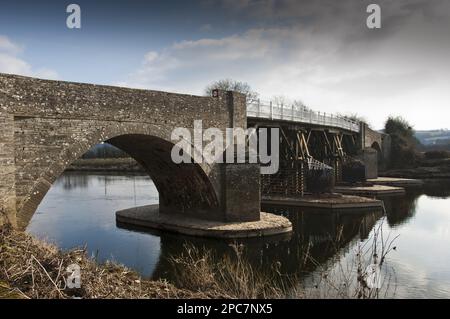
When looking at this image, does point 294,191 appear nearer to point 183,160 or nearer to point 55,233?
point 183,160

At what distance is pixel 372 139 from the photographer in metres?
51.6

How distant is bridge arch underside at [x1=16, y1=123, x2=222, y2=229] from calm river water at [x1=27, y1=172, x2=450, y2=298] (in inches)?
101

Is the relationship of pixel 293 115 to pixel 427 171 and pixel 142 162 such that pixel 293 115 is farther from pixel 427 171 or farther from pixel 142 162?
pixel 427 171

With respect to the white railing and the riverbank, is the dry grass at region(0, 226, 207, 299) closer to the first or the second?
the white railing

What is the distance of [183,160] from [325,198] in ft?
44.9

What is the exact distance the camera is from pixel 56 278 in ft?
21.7

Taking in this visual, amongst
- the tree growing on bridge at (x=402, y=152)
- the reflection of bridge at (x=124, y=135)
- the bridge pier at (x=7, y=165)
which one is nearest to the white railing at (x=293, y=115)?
the reflection of bridge at (x=124, y=135)

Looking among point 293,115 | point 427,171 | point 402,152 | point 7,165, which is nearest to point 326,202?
point 293,115

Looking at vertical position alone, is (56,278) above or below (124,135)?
below

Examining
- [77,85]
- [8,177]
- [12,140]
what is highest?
[77,85]

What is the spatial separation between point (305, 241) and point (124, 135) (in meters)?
9.12

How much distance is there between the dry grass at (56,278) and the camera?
6.47 m

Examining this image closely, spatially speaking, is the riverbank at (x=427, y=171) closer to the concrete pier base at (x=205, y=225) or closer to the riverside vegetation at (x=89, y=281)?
the concrete pier base at (x=205, y=225)
